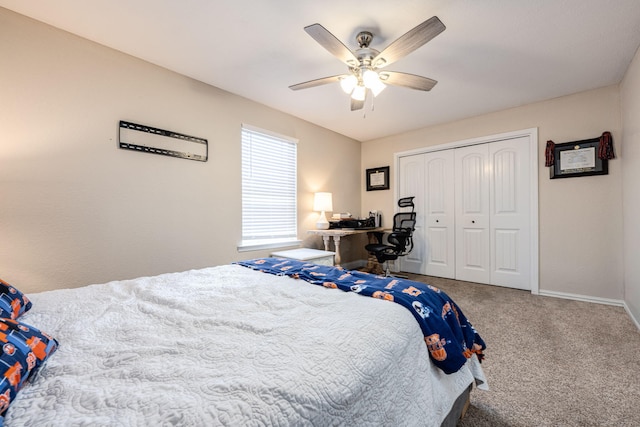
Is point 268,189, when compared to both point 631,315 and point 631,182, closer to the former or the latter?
point 631,182

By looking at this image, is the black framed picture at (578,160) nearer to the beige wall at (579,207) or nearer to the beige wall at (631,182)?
the beige wall at (579,207)

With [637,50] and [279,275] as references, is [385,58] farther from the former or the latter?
[637,50]

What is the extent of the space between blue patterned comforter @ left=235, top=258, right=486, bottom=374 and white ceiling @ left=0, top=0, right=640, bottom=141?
1.82 meters

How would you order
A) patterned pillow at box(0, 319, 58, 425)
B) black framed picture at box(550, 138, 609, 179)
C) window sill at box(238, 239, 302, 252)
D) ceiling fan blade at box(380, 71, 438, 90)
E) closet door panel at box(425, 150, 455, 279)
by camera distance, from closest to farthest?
patterned pillow at box(0, 319, 58, 425) → ceiling fan blade at box(380, 71, 438, 90) → black framed picture at box(550, 138, 609, 179) → window sill at box(238, 239, 302, 252) → closet door panel at box(425, 150, 455, 279)

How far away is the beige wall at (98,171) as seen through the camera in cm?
192

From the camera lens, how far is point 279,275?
1751 mm

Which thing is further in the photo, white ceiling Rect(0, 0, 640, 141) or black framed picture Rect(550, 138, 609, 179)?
black framed picture Rect(550, 138, 609, 179)

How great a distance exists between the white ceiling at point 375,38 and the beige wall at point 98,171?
0.21m

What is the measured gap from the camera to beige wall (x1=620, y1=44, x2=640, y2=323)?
7.78 feet

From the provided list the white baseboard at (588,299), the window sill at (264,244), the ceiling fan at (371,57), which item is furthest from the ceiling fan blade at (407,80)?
the white baseboard at (588,299)

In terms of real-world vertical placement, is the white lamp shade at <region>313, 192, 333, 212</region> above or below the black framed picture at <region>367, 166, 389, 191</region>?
below

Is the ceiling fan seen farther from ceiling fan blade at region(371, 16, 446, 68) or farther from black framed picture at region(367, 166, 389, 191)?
black framed picture at region(367, 166, 389, 191)

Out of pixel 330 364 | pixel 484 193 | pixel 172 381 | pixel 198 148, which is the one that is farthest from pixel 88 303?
pixel 484 193

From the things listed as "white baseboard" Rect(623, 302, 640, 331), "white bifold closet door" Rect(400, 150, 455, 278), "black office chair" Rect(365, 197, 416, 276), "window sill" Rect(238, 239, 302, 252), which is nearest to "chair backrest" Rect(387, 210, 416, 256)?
"black office chair" Rect(365, 197, 416, 276)
